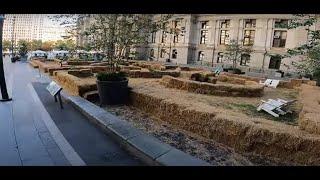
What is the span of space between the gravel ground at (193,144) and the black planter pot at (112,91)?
1.07 metres

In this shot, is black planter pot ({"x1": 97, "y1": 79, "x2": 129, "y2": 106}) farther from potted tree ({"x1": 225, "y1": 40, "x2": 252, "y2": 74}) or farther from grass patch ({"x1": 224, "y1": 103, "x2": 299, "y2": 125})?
potted tree ({"x1": 225, "y1": 40, "x2": 252, "y2": 74})

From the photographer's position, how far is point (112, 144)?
238 inches

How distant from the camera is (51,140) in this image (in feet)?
19.7

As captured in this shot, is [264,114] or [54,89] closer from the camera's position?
[264,114]

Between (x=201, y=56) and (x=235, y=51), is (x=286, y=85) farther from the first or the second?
(x=201, y=56)

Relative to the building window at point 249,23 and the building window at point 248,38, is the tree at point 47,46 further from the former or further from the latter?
the building window at point 249,23

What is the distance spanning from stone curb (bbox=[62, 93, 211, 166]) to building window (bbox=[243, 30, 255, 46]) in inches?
1579

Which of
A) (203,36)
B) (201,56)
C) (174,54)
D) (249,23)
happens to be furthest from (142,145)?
(174,54)

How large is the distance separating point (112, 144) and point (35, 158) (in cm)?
156

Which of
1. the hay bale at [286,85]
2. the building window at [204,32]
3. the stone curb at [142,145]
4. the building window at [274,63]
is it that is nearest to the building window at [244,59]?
the building window at [274,63]

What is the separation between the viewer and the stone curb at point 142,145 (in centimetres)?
476

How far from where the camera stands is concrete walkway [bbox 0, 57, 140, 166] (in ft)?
16.5

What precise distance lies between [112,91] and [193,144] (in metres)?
4.39
